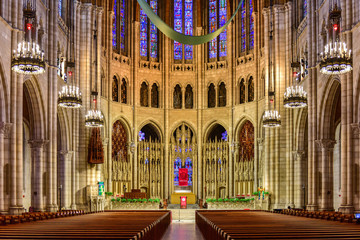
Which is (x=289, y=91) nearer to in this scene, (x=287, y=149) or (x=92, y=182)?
(x=287, y=149)

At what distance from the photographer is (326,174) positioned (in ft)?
109

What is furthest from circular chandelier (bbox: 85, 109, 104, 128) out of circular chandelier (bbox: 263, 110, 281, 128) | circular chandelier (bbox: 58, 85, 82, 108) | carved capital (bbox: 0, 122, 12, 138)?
carved capital (bbox: 0, 122, 12, 138)

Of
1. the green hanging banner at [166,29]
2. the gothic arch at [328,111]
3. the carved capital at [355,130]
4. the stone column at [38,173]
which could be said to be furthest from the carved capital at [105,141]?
the carved capital at [355,130]

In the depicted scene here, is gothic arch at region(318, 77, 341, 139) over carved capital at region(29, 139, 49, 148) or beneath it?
over

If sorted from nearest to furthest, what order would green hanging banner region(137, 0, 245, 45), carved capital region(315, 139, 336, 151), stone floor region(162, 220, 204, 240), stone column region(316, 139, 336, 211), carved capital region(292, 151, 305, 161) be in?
stone floor region(162, 220, 204, 240) → green hanging banner region(137, 0, 245, 45) → stone column region(316, 139, 336, 211) → carved capital region(315, 139, 336, 151) → carved capital region(292, 151, 305, 161)

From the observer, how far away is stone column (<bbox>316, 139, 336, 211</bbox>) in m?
32.7

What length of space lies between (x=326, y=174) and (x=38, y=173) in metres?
16.9

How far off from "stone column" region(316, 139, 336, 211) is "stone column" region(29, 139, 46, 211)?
16369mm

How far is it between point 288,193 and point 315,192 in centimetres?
798

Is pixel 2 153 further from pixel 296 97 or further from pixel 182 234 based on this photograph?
pixel 296 97

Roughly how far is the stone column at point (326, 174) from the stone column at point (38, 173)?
16.4 m

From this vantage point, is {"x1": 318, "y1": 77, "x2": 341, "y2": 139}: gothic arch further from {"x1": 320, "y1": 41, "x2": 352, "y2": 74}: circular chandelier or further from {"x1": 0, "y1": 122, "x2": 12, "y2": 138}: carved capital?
{"x1": 0, "y1": 122, "x2": 12, "y2": 138}: carved capital

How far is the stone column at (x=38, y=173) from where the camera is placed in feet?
107

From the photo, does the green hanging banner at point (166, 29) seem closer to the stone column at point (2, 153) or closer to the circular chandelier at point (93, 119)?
the stone column at point (2, 153)
